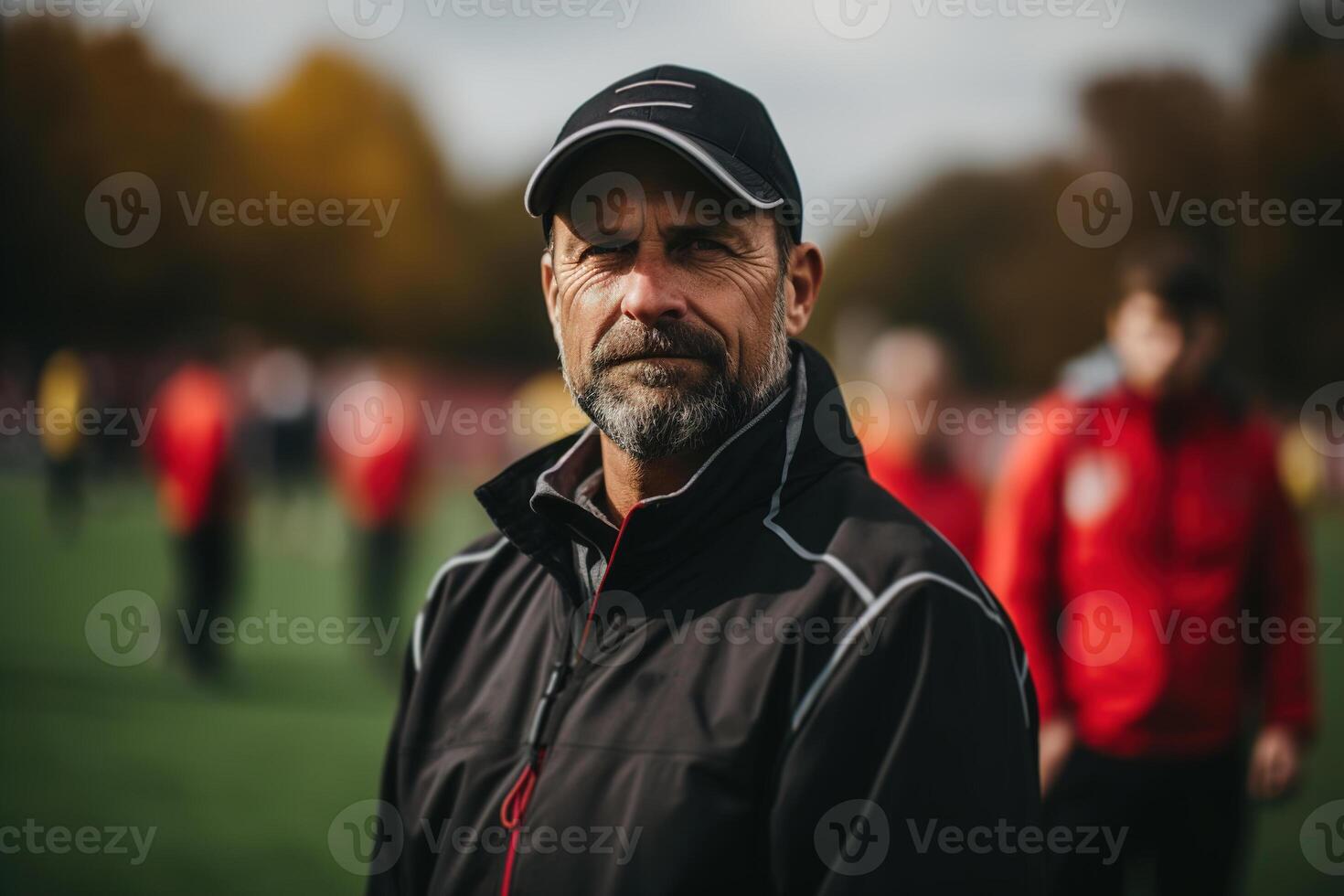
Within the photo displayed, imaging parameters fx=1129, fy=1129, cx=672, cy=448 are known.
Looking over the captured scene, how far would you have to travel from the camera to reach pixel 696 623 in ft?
6.40

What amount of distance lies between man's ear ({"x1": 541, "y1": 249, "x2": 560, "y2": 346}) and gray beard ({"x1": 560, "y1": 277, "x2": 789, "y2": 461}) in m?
0.21

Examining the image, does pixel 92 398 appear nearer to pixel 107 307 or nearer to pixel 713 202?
pixel 107 307

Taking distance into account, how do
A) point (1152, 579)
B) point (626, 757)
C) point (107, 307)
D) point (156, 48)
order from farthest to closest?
point (156, 48) → point (107, 307) → point (1152, 579) → point (626, 757)

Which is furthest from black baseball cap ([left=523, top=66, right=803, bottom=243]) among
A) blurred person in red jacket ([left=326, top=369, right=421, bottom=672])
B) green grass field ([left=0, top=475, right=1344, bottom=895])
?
blurred person in red jacket ([left=326, top=369, right=421, bottom=672])

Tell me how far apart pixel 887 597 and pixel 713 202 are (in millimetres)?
787

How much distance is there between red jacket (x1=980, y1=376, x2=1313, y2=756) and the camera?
12.8 feet

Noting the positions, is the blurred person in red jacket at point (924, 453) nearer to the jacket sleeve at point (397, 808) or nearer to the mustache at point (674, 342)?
the jacket sleeve at point (397, 808)

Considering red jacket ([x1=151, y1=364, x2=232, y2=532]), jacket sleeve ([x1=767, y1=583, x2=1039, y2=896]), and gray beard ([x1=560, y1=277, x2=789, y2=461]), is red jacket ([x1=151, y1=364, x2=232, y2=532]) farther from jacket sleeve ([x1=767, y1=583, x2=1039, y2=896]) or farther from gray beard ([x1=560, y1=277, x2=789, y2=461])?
jacket sleeve ([x1=767, y1=583, x2=1039, y2=896])

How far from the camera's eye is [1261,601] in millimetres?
4020

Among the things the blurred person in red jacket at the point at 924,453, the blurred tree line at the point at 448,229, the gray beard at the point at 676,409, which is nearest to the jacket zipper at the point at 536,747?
the gray beard at the point at 676,409

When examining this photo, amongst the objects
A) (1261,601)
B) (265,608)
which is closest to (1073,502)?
(1261,601)

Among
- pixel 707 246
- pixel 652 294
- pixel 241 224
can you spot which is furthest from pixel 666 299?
pixel 241 224

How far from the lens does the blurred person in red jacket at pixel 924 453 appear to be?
6.05 meters

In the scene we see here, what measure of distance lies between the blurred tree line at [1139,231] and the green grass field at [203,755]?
28.0 metres
